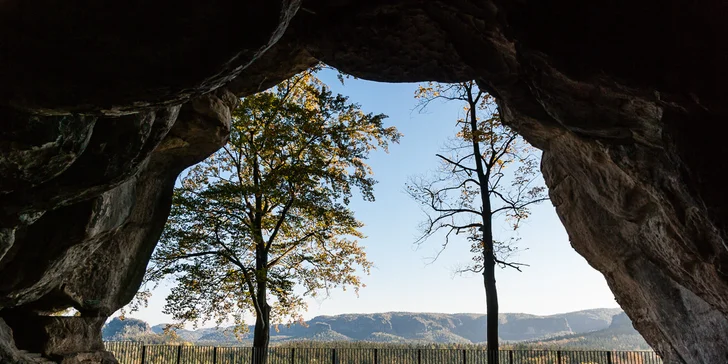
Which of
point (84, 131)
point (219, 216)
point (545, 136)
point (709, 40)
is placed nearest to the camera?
point (709, 40)

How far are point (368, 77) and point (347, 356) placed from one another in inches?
560

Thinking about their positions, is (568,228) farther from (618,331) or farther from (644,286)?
(618,331)

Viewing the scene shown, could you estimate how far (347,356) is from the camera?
1838cm

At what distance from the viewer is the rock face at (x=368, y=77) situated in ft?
12.8

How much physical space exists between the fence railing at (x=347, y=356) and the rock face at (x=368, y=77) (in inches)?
265

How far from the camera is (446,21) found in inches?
274

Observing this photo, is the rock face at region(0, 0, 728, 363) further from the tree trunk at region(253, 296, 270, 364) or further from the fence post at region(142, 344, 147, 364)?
the fence post at region(142, 344, 147, 364)

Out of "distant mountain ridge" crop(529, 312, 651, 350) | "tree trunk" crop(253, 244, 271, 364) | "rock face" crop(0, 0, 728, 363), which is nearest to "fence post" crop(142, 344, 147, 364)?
"tree trunk" crop(253, 244, 271, 364)

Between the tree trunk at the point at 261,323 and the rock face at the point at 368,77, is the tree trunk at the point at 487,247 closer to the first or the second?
the rock face at the point at 368,77

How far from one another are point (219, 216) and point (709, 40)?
14.5 meters

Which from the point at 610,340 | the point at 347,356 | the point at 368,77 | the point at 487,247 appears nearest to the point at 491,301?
the point at 487,247

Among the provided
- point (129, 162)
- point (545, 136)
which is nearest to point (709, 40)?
point (545, 136)

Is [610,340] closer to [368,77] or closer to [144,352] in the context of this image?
[144,352]

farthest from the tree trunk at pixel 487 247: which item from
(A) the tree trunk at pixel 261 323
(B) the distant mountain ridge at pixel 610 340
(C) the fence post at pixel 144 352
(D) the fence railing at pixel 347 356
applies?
(B) the distant mountain ridge at pixel 610 340
